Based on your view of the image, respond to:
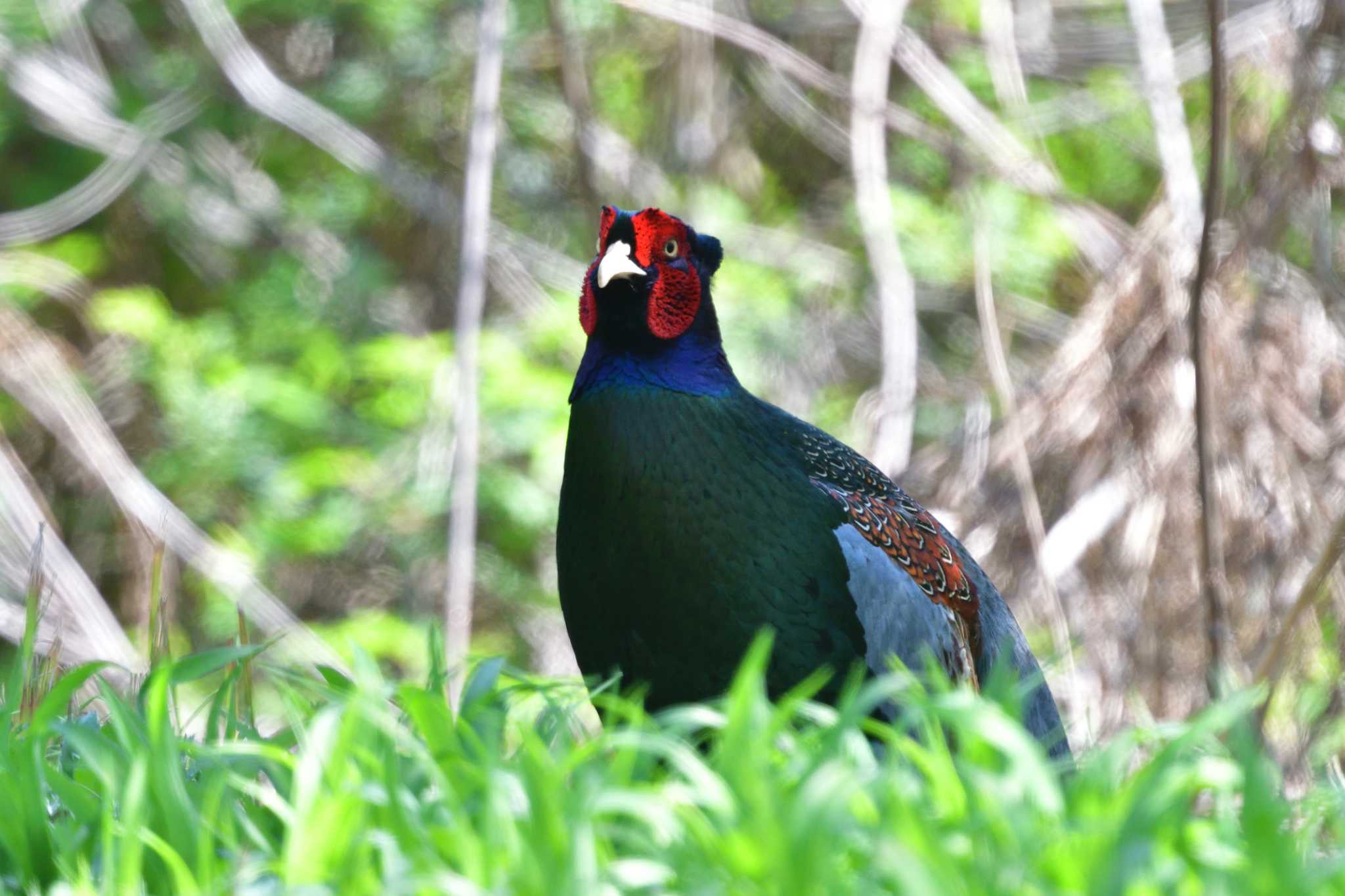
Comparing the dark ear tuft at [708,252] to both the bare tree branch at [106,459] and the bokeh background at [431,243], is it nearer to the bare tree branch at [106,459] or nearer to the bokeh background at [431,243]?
the bokeh background at [431,243]

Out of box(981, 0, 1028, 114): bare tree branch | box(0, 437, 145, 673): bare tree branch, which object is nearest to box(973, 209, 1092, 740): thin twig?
box(981, 0, 1028, 114): bare tree branch

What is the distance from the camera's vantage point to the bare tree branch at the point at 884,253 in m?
4.72

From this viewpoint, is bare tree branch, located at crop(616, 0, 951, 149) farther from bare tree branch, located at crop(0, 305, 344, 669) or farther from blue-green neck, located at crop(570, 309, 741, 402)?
blue-green neck, located at crop(570, 309, 741, 402)

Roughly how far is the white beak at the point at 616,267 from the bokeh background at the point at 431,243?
2236 mm

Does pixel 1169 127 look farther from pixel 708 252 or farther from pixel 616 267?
Result: pixel 616 267

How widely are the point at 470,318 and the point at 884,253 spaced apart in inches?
54.1

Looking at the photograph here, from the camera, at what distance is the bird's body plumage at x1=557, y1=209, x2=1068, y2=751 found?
7.71 feet

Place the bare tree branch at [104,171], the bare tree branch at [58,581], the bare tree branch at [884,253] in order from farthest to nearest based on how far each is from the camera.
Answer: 1. the bare tree branch at [104,171]
2. the bare tree branch at [58,581]
3. the bare tree branch at [884,253]

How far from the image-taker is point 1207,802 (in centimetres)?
328

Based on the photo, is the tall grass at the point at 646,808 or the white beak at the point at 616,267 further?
the white beak at the point at 616,267

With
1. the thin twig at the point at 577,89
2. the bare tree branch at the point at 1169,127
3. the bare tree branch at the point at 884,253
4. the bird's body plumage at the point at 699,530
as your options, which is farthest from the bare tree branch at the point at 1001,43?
the bird's body plumage at the point at 699,530

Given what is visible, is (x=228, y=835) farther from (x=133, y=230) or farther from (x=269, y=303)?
(x=133, y=230)

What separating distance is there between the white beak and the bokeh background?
→ 2.24 meters

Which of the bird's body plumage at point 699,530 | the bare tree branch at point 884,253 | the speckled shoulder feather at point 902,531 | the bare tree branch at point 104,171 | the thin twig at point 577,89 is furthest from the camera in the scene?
the bare tree branch at point 104,171
